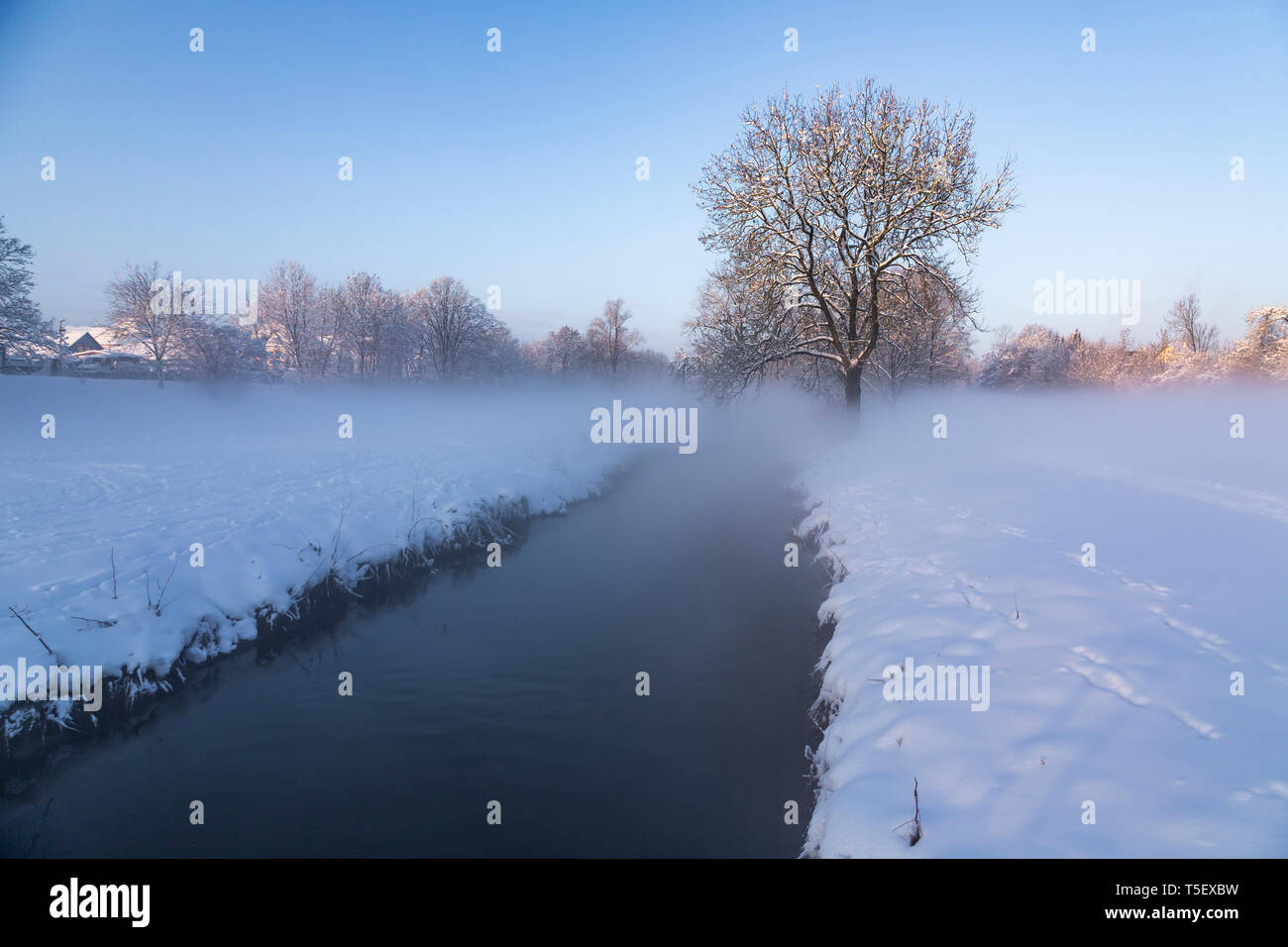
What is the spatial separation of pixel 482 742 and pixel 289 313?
5150 cm

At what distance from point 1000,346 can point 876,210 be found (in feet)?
215

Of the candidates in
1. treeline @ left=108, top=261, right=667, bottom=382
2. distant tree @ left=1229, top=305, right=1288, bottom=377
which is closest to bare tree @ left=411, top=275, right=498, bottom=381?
treeline @ left=108, top=261, right=667, bottom=382

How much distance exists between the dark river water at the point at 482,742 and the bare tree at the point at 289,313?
45691 millimetres

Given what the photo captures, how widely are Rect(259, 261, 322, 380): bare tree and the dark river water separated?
150 ft

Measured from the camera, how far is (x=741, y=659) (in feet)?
28.2

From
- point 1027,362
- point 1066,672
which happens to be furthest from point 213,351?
point 1027,362

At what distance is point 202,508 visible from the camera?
10.5 metres

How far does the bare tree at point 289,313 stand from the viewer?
46500 millimetres

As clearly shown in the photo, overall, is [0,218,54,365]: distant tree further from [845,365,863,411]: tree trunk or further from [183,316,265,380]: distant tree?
[845,365,863,411]: tree trunk

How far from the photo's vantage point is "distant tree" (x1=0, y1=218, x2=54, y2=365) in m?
24.8

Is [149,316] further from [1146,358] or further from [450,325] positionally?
[1146,358]

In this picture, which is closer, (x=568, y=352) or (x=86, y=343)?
(x=86, y=343)
